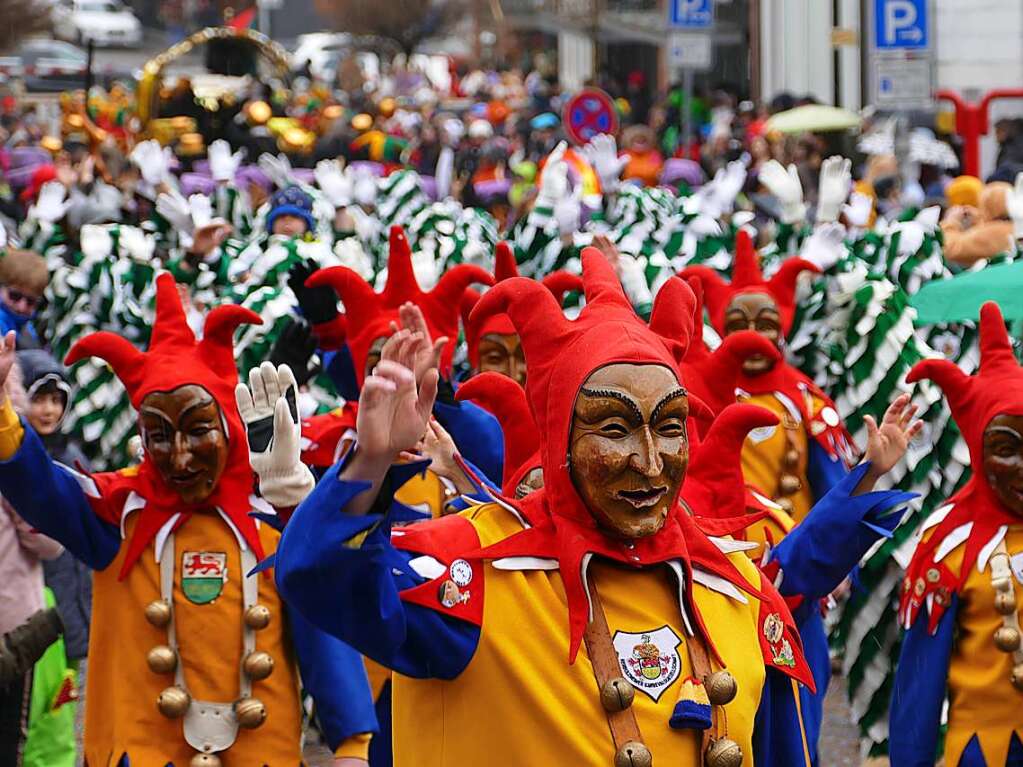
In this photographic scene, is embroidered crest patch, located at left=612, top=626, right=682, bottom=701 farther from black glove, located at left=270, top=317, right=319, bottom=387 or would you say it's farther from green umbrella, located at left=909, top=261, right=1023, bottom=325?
black glove, located at left=270, top=317, right=319, bottom=387

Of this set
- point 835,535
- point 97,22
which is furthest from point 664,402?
point 97,22

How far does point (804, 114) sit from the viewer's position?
20.6 meters

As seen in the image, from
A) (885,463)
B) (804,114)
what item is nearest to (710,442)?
(885,463)

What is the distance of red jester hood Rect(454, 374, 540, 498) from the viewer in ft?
15.8

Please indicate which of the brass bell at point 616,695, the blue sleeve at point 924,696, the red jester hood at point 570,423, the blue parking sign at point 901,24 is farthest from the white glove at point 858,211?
the brass bell at point 616,695

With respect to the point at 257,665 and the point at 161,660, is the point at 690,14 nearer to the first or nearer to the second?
the point at 257,665

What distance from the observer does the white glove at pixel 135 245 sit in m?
10.6

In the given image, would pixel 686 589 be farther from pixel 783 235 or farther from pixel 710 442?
pixel 783 235

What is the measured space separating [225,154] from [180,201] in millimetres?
2264

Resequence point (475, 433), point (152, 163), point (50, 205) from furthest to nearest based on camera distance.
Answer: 1. point (152, 163)
2. point (50, 205)
3. point (475, 433)

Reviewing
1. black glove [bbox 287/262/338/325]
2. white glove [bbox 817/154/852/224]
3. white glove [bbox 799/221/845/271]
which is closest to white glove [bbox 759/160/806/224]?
white glove [bbox 817/154/852/224]

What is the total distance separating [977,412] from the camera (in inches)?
226

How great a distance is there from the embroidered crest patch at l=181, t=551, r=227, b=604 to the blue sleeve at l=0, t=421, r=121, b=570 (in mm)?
202

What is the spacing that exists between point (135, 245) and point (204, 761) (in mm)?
5516
